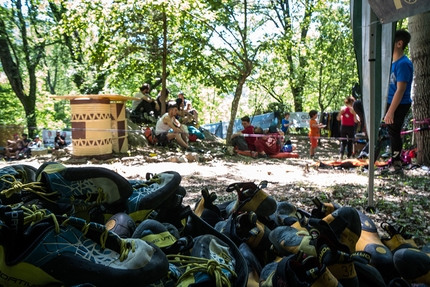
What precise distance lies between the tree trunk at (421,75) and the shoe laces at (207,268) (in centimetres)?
548

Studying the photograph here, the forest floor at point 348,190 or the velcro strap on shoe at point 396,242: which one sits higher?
the velcro strap on shoe at point 396,242

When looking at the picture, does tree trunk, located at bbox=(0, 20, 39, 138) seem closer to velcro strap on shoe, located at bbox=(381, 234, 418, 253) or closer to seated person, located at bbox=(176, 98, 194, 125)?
seated person, located at bbox=(176, 98, 194, 125)

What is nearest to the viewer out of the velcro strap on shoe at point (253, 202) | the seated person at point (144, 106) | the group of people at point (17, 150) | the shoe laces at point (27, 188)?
the shoe laces at point (27, 188)

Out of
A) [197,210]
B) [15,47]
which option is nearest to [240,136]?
[197,210]

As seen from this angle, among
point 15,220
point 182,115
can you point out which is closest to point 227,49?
point 182,115

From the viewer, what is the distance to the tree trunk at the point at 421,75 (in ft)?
18.4

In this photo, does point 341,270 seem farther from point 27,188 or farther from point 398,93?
point 398,93

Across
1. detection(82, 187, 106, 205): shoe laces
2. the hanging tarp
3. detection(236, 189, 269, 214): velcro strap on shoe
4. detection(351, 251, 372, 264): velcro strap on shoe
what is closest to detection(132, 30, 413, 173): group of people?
the hanging tarp

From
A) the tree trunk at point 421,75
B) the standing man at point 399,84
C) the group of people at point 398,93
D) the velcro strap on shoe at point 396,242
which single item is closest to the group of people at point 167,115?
the tree trunk at point 421,75

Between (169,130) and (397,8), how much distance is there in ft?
26.0

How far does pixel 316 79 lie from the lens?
23.5 m

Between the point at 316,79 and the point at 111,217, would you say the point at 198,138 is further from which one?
the point at 316,79

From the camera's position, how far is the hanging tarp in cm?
230

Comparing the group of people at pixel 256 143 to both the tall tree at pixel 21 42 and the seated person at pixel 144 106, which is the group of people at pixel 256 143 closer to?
the seated person at pixel 144 106
